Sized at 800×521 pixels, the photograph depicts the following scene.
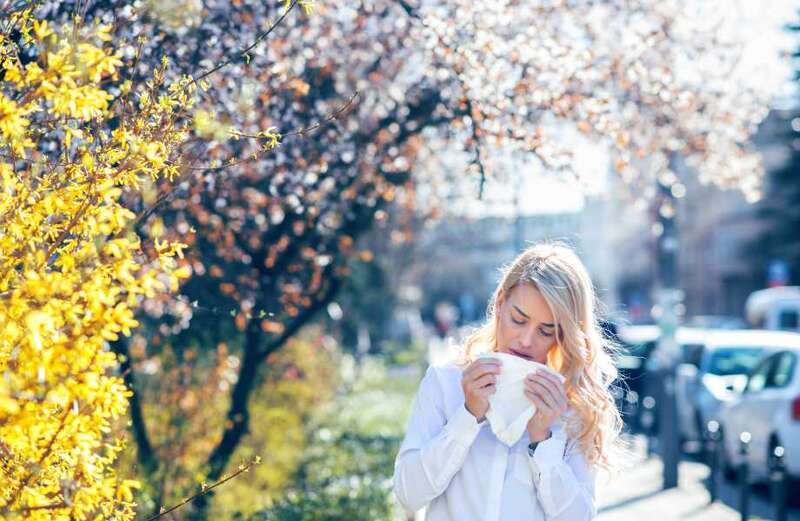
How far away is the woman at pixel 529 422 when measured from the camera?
3166mm

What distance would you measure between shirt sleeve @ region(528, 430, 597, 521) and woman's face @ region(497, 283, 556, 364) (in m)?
0.27

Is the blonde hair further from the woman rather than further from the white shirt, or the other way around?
the white shirt

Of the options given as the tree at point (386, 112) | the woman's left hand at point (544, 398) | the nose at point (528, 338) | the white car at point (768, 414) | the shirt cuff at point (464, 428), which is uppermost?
the tree at point (386, 112)

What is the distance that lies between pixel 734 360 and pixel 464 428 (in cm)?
1269

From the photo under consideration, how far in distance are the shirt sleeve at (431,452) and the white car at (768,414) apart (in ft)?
23.6

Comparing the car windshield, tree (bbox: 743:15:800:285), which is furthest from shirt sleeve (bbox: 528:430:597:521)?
tree (bbox: 743:15:800:285)

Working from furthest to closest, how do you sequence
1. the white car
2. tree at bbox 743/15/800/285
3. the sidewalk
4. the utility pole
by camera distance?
tree at bbox 743/15/800/285
the utility pole
the white car
the sidewalk

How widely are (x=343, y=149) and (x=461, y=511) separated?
4.73 meters

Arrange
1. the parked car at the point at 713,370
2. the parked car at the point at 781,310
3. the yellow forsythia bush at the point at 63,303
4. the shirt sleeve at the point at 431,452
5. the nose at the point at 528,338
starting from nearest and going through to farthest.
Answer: the yellow forsythia bush at the point at 63,303
the shirt sleeve at the point at 431,452
the nose at the point at 528,338
the parked car at the point at 713,370
the parked car at the point at 781,310

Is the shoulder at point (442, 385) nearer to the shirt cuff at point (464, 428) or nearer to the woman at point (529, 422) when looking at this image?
the woman at point (529, 422)

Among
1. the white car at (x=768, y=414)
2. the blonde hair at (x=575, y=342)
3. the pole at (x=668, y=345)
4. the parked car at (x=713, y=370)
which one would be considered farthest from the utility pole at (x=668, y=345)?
the blonde hair at (x=575, y=342)

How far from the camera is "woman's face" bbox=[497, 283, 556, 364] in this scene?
3.36 m

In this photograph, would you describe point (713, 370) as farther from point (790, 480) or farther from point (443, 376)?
point (443, 376)

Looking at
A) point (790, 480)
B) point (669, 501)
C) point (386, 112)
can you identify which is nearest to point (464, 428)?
point (386, 112)
